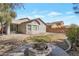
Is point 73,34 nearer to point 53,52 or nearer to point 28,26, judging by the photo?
point 53,52

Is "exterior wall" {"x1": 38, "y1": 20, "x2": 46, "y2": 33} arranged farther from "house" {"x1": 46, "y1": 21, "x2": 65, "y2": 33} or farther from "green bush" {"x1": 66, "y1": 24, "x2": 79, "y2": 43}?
"green bush" {"x1": 66, "y1": 24, "x2": 79, "y2": 43}

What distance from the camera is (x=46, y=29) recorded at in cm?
222

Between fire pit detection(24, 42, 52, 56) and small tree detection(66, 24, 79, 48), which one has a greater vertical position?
small tree detection(66, 24, 79, 48)

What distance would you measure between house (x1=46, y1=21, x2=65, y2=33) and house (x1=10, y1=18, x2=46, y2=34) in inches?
1.8

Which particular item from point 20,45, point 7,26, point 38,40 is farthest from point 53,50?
point 7,26

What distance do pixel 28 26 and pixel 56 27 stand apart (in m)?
0.25

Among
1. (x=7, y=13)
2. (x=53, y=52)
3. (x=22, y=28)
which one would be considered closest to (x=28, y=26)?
(x=22, y=28)

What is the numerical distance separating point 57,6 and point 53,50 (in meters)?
0.39

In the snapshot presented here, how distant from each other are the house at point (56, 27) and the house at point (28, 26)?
0.15 ft

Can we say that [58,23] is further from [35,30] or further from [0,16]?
[0,16]

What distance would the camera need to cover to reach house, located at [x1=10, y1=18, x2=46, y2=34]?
2180mm

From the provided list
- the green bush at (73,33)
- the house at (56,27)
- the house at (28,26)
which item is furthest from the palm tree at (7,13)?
the green bush at (73,33)

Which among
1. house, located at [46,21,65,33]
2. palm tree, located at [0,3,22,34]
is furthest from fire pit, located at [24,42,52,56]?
palm tree, located at [0,3,22,34]

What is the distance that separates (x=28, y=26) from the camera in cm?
222
